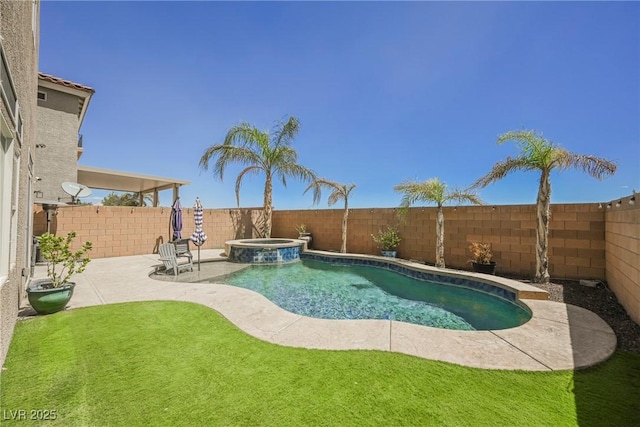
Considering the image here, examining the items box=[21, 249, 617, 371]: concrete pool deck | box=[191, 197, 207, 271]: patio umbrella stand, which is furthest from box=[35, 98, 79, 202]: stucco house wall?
box=[21, 249, 617, 371]: concrete pool deck

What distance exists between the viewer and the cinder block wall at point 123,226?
9.88m

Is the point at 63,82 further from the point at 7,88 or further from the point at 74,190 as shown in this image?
the point at 7,88

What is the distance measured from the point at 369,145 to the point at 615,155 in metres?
10.5

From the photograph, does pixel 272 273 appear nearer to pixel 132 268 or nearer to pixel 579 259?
pixel 132 268

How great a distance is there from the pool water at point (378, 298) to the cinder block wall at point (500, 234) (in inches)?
86.5

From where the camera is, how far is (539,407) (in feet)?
7.16

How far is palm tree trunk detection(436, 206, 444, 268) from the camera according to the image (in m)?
8.97

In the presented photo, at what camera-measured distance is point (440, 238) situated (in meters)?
9.04

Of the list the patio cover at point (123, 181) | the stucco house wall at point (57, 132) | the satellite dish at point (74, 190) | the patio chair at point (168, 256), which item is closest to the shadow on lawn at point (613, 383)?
the patio chair at point (168, 256)

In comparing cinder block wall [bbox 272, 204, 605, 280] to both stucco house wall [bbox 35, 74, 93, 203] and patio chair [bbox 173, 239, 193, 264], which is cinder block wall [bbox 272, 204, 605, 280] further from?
stucco house wall [bbox 35, 74, 93, 203]

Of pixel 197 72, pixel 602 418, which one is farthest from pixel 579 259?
pixel 197 72

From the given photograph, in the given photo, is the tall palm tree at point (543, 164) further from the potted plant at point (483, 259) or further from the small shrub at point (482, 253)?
the small shrub at point (482, 253)

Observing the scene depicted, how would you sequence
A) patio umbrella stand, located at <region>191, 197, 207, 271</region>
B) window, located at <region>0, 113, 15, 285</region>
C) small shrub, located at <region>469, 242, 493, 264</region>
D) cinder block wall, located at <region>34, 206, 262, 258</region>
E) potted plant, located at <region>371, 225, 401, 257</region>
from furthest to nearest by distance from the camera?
potted plant, located at <region>371, 225, 401, 257</region>, cinder block wall, located at <region>34, 206, 262, 258</region>, patio umbrella stand, located at <region>191, 197, 207, 271</region>, small shrub, located at <region>469, 242, 493, 264</region>, window, located at <region>0, 113, 15, 285</region>

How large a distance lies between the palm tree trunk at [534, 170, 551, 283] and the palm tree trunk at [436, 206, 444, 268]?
2628 mm
